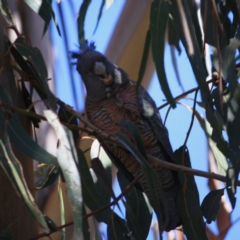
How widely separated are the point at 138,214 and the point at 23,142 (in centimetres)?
49

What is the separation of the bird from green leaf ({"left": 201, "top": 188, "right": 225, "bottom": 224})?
0.83 feet

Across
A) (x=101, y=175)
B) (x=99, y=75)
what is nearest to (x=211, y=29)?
(x=101, y=175)

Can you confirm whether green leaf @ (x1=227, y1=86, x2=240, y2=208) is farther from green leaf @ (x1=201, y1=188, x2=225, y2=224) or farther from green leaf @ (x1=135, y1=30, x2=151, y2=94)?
green leaf @ (x1=201, y1=188, x2=225, y2=224)

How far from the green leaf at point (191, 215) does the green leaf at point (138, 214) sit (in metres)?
0.12

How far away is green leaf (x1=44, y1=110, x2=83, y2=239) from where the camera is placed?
948 mm

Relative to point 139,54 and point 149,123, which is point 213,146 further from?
point 139,54

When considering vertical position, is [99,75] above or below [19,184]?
above

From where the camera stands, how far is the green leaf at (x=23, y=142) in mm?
1229

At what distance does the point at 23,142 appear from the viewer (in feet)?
4.16

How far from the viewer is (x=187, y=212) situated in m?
1.50

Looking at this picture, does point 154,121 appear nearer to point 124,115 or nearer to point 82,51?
point 124,115

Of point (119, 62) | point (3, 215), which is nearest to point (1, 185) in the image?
point (3, 215)

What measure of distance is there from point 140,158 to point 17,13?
122cm

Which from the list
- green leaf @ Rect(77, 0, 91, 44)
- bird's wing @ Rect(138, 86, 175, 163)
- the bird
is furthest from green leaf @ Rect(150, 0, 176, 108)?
bird's wing @ Rect(138, 86, 175, 163)
